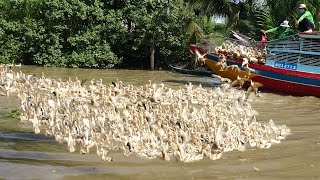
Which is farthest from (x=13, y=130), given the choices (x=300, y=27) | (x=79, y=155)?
(x=300, y=27)

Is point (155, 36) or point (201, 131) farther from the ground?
point (155, 36)

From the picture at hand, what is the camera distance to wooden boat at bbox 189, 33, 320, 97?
1285cm

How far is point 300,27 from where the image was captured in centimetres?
1365

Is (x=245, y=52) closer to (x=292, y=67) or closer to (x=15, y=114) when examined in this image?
(x=292, y=67)

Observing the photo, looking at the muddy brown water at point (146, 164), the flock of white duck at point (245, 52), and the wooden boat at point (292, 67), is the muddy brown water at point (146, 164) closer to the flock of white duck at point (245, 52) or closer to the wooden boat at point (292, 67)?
the wooden boat at point (292, 67)

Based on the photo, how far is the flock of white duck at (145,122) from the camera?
5.20 metres

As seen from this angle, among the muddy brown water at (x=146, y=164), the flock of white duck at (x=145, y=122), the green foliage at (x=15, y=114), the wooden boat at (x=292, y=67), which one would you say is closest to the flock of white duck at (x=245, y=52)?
the wooden boat at (x=292, y=67)

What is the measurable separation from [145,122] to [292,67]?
8.82m

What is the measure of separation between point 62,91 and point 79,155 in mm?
1612

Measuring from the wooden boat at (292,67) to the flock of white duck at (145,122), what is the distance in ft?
19.5

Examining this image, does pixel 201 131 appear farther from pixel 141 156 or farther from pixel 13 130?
pixel 13 130

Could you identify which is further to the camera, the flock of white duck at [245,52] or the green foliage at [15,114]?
the flock of white duck at [245,52]

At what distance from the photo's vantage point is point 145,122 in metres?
5.74

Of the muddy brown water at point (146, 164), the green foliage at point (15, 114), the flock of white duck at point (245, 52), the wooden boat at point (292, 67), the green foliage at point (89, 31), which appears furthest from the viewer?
the green foliage at point (89, 31)
